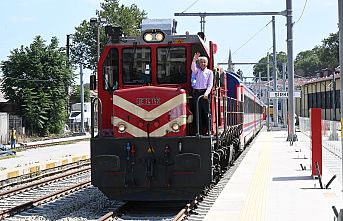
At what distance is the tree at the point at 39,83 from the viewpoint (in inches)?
2021

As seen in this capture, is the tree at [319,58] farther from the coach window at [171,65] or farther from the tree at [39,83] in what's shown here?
the coach window at [171,65]

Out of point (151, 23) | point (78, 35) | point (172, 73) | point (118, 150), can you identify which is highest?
point (78, 35)

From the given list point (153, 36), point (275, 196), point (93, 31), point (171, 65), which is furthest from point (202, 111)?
point (93, 31)

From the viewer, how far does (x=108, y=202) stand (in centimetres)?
1298

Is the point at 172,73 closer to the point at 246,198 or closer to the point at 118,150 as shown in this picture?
the point at 118,150

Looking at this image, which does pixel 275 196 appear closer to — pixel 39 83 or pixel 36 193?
pixel 36 193

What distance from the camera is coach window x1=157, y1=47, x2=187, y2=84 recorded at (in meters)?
12.1

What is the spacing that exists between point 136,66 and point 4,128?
3402 cm

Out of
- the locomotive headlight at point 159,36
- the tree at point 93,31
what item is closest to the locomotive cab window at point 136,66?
the locomotive headlight at point 159,36

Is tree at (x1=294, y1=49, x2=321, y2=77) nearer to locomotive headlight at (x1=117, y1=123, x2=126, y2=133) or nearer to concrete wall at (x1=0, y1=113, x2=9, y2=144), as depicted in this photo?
concrete wall at (x1=0, y1=113, x2=9, y2=144)

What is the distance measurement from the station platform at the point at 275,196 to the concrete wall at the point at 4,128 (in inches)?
1093

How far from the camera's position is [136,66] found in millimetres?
12234

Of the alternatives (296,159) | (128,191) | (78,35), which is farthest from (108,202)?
(78,35)

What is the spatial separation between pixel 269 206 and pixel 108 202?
354 cm
